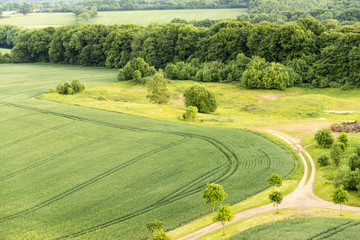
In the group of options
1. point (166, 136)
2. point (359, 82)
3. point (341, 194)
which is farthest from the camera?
point (359, 82)

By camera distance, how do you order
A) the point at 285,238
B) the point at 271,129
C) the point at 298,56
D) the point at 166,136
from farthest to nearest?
the point at 298,56
the point at 271,129
the point at 166,136
the point at 285,238

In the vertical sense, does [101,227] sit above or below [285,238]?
below

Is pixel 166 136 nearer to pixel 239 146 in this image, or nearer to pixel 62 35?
pixel 239 146

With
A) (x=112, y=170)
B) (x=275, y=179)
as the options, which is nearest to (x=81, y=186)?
(x=112, y=170)

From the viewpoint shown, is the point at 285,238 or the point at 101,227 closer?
the point at 285,238

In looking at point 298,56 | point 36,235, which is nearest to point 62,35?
point 298,56

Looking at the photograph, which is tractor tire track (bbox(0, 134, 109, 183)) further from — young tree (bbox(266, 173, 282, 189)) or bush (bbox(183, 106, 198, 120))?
young tree (bbox(266, 173, 282, 189))

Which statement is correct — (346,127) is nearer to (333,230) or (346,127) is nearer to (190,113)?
(190,113)
